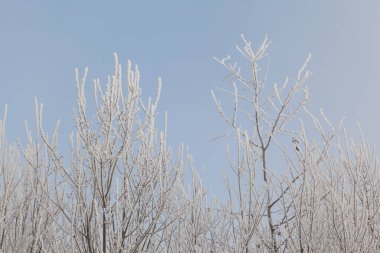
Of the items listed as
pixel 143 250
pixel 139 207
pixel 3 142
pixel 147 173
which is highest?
pixel 3 142

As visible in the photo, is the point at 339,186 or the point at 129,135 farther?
the point at 339,186

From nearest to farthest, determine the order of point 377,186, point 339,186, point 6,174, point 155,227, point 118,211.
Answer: point 118,211, point 155,227, point 339,186, point 377,186, point 6,174

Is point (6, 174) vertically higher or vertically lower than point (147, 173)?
higher

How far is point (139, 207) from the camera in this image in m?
4.10

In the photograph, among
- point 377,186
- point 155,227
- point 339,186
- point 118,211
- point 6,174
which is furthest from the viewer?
point 6,174

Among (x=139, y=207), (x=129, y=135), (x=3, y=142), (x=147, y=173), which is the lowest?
(x=139, y=207)

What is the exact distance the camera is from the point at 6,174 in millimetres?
6309

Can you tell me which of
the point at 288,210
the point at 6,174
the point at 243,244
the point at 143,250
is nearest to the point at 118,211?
the point at 143,250

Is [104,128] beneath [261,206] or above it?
above

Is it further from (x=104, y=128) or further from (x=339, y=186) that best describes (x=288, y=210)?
(x=104, y=128)

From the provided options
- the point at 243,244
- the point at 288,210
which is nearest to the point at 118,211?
the point at 243,244

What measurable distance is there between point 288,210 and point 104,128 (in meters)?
1.83

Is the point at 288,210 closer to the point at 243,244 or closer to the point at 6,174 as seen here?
the point at 243,244

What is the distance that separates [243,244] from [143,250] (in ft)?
3.02
